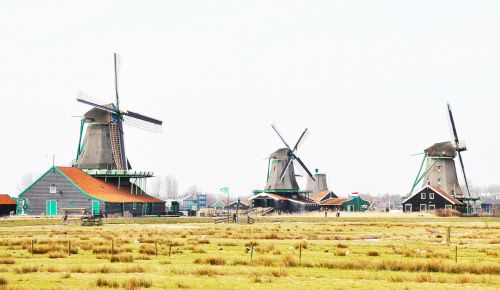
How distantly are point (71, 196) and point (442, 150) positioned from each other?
220 feet

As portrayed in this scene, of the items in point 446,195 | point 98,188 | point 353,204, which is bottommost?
point 353,204

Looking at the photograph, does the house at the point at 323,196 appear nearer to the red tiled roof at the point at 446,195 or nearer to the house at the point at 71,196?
the red tiled roof at the point at 446,195

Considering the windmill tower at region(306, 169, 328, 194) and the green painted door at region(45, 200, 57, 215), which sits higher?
the windmill tower at region(306, 169, 328, 194)

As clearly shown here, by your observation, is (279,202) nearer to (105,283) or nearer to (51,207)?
(51,207)

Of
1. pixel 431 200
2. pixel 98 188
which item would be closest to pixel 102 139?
pixel 98 188

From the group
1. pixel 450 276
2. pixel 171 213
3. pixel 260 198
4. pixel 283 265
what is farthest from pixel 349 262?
pixel 260 198

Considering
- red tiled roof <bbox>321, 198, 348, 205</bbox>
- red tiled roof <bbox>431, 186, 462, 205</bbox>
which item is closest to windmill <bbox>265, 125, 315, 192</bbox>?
red tiled roof <bbox>321, 198, 348, 205</bbox>

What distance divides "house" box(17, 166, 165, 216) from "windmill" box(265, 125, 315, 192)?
4079 cm

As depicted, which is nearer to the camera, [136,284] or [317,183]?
[136,284]

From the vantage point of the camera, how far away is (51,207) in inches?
3895

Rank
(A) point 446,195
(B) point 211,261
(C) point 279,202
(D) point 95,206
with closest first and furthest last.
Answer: (B) point 211,261
(D) point 95,206
(A) point 446,195
(C) point 279,202

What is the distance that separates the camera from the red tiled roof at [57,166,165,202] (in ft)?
321

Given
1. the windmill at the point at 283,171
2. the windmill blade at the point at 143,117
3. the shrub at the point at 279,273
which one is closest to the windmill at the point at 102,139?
the windmill blade at the point at 143,117

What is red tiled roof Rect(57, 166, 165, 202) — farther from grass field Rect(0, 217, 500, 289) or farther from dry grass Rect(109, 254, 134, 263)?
dry grass Rect(109, 254, 134, 263)
